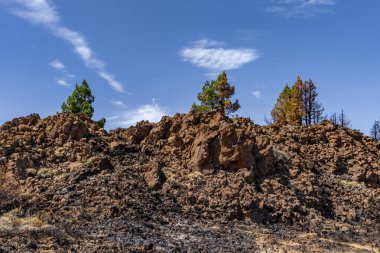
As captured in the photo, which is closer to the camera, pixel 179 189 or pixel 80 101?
pixel 179 189

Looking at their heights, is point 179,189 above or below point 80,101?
below

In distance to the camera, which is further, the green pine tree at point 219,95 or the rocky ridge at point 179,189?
the green pine tree at point 219,95

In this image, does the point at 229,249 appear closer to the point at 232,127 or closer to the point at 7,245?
the point at 7,245

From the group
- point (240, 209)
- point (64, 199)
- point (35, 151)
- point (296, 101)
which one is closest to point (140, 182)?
point (64, 199)

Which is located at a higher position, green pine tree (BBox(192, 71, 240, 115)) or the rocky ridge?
green pine tree (BBox(192, 71, 240, 115))

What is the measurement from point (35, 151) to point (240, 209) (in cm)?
1503

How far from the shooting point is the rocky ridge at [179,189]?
766 inches

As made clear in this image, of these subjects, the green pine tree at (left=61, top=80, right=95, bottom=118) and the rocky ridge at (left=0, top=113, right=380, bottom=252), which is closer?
the rocky ridge at (left=0, top=113, right=380, bottom=252)

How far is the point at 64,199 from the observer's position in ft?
77.7

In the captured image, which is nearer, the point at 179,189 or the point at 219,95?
the point at 179,189

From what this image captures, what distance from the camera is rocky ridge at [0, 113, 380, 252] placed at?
19453 mm

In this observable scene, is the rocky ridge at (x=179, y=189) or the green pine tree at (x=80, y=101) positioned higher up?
the green pine tree at (x=80, y=101)

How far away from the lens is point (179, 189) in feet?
83.7

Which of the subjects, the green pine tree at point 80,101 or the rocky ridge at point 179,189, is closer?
the rocky ridge at point 179,189
